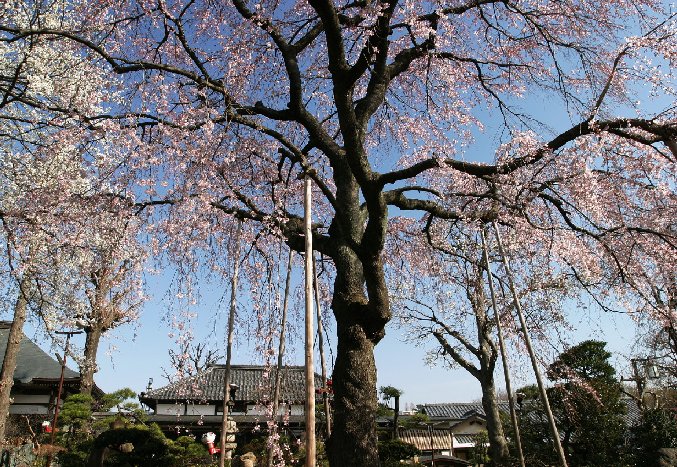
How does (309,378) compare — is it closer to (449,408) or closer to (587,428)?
(587,428)

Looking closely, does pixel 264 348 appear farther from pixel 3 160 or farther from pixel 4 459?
pixel 4 459

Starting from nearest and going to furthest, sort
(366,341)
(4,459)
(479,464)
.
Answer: (366,341) → (4,459) → (479,464)

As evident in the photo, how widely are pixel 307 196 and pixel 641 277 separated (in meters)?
4.97

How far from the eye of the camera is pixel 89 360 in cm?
1642

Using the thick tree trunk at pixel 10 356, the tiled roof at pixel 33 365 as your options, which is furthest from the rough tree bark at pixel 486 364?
the tiled roof at pixel 33 365

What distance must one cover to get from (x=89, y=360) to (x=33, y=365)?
5.51m

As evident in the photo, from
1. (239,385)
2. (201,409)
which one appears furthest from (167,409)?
(239,385)

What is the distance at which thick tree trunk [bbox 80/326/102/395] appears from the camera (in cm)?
1648

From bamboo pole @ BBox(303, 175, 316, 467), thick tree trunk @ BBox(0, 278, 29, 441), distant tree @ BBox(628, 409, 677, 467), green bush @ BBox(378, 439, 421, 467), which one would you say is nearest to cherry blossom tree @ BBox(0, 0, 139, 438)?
thick tree trunk @ BBox(0, 278, 29, 441)

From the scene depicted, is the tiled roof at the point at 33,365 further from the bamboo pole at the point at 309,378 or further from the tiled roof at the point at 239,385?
the bamboo pole at the point at 309,378

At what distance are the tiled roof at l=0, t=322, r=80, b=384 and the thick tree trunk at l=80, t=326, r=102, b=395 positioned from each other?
2.22m

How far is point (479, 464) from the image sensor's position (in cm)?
1457

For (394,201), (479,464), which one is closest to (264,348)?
(394,201)

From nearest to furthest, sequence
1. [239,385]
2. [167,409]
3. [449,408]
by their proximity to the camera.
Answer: [167,409] < [239,385] < [449,408]
